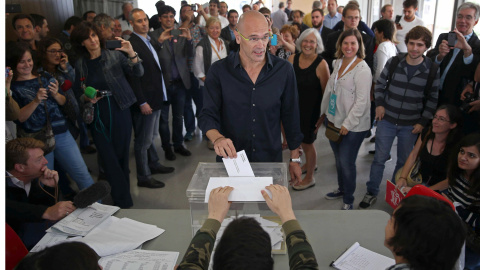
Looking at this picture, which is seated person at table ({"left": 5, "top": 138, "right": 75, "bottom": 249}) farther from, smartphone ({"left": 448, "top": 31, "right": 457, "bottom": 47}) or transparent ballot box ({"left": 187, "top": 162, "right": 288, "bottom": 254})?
smartphone ({"left": 448, "top": 31, "right": 457, "bottom": 47})

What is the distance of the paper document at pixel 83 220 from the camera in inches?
67.6

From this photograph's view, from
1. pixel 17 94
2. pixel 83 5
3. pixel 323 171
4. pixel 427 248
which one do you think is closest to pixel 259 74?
pixel 427 248

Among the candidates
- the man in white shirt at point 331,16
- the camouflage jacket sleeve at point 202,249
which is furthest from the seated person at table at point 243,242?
the man in white shirt at point 331,16

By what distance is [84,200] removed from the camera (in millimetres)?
1843

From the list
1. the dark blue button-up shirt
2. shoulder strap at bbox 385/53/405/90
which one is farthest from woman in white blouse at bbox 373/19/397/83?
the dark blue button-up shirt

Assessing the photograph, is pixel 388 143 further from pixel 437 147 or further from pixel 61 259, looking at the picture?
pixel 61 259

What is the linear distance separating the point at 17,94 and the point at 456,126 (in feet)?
10.8

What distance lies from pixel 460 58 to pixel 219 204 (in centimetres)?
290

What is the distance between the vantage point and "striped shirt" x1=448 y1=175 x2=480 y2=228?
85.4 inches

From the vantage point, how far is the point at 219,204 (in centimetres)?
132

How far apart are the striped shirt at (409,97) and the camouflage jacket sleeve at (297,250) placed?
2206 millimetres

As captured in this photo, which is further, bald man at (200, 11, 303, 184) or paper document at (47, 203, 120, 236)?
bald man at (200, 11, 303, 184)

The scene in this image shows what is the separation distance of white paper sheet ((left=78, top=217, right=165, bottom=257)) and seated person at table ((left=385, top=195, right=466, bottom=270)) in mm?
1061

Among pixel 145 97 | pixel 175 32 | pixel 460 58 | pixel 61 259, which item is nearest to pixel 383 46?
pixel 460 58
